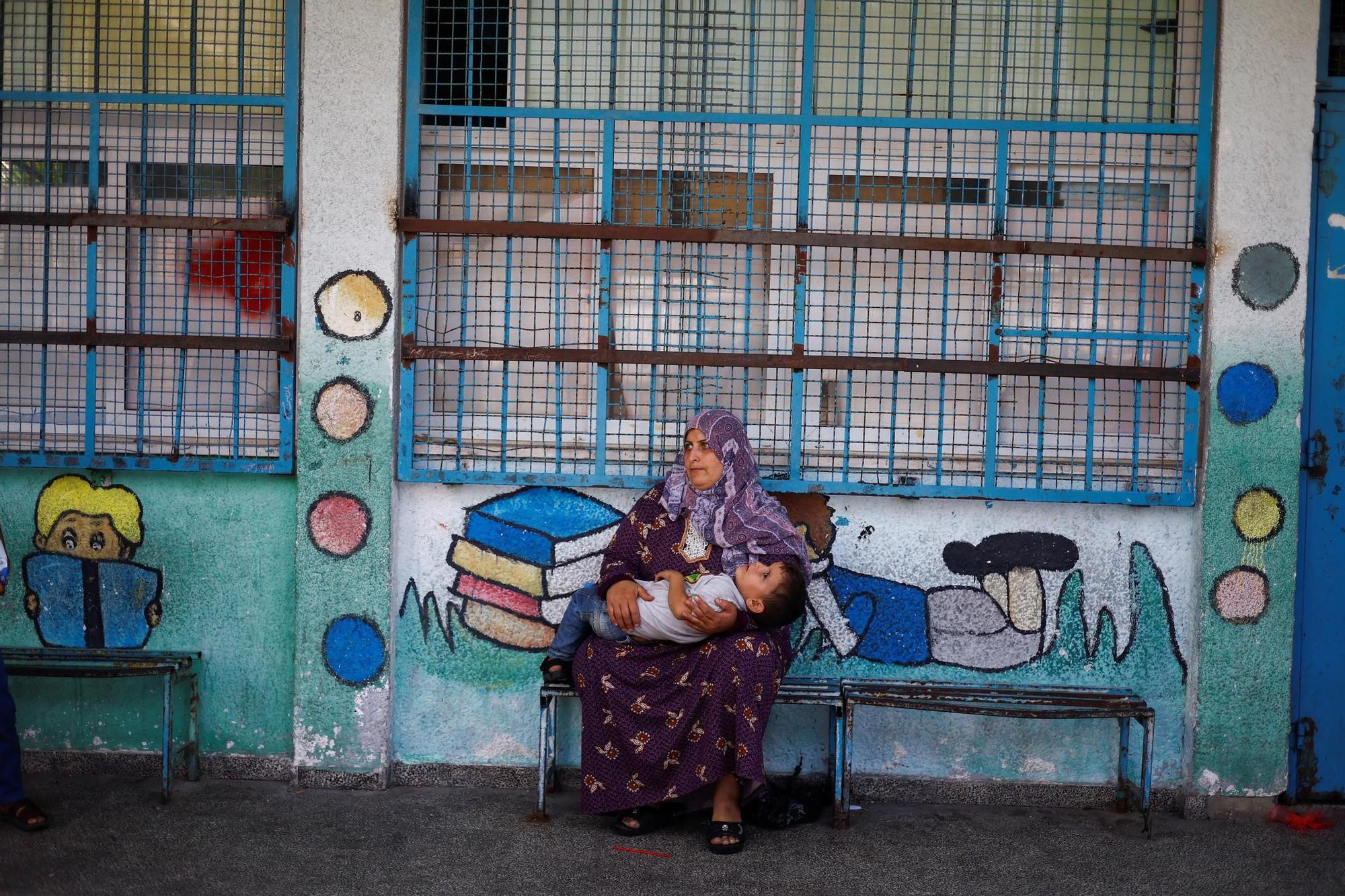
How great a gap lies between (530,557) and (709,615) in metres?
0.89

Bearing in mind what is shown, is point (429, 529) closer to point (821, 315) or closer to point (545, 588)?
point (545, 588)

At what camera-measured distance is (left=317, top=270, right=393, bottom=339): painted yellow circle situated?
434 cm

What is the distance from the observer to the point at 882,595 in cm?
Answer: 443

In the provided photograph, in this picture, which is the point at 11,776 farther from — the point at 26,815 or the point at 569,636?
the point at 569,636

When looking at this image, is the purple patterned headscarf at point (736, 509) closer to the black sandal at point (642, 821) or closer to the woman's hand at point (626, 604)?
the woman's hand at point (626, 604)

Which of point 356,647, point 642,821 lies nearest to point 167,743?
point 356,647

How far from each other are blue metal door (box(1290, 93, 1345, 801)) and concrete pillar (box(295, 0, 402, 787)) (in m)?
3.34

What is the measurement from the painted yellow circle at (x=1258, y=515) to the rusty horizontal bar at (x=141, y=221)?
3.59 metres

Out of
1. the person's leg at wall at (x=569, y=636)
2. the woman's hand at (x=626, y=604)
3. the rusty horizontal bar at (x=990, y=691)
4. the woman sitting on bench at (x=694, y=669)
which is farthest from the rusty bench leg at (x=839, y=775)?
the person's leg at wall at (x=569, y=636)

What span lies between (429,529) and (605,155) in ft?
5.03

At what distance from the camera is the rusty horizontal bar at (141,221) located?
4348mm

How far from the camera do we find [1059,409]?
4445 millimetres

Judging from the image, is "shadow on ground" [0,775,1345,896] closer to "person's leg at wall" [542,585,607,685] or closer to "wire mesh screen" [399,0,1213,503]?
"person's leg at wall" [542,585,607,685]

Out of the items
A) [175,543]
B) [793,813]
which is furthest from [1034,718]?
[175,543]
